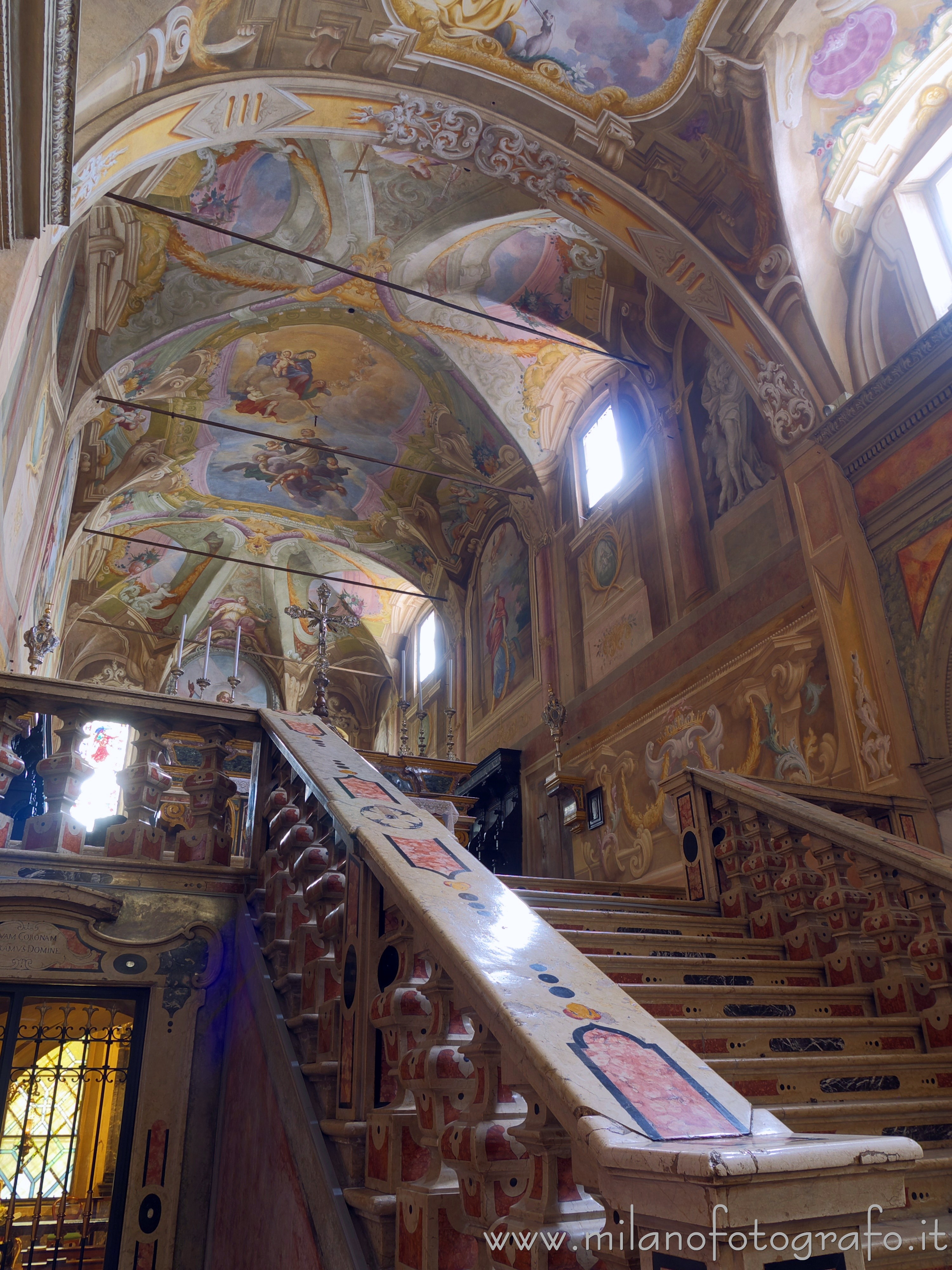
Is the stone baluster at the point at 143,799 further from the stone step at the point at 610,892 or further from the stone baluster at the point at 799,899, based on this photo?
the stone baluster at the point at 799,899

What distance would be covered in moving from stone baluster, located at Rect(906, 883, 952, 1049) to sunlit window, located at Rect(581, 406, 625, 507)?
857 centimetres

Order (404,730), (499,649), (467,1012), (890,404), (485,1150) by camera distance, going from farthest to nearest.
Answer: (404,730)
(499,649)
(890,404)
(467,1012)
(485,1150)

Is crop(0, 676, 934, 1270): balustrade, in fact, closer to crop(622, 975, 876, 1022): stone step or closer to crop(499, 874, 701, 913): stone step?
crop(622, 975, 876, 1022): stone step

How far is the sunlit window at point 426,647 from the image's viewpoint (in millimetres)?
19375

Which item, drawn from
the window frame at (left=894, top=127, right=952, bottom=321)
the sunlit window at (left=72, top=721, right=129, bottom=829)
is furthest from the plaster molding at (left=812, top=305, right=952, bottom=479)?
the sunlit window at (left=72, top=721, right=129, bottom=829)

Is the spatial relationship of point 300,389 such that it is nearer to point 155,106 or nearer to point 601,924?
point 155,106

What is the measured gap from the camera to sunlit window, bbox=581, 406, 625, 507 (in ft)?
41.5

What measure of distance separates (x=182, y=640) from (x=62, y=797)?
59.2ft

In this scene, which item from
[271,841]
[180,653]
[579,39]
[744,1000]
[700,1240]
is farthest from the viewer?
[180,653]

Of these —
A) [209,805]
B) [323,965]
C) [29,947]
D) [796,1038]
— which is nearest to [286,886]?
[323,965]

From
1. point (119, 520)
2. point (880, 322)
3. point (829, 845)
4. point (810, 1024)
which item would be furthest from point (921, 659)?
point (119, 520)

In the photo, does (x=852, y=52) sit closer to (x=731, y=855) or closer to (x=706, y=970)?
(x=731, y=855)

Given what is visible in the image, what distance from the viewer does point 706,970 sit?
13.6ft

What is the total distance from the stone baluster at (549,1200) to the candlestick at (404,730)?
17626 mm
